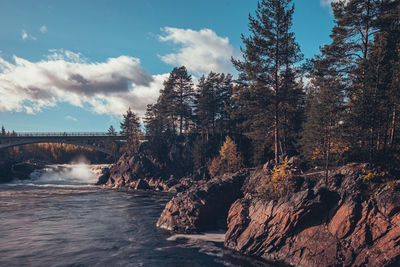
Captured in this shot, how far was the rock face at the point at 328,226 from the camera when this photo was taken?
14339mm

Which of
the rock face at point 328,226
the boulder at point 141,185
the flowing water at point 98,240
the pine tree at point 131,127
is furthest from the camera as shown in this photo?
the pine tree at point 131,127

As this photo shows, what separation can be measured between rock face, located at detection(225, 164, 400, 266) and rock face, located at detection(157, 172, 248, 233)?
4.52 m

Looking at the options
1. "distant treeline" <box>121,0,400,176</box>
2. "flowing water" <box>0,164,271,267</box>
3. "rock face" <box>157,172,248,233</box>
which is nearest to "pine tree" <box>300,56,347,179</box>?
"distant treeline" <box>121,0,400,176</box>

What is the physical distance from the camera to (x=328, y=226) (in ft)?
53.5

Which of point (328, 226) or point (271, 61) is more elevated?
point (271, 61)

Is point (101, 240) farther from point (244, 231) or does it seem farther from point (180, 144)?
point (180, 144)

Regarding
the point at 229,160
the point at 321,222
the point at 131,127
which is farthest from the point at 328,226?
the point at 131,127

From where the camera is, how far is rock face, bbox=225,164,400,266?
1434 centimetres

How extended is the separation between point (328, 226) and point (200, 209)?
11.7 metres

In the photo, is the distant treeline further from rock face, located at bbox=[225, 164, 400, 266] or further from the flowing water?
the flowing water

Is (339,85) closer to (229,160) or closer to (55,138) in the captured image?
(229,160)

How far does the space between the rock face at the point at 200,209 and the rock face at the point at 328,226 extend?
14.8ft

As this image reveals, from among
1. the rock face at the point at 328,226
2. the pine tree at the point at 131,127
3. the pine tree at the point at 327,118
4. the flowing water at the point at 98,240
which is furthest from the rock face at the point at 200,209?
the pine tree at the point at 131,127

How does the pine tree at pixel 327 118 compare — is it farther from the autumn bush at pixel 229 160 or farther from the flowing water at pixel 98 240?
the autumn bush at pixel 229 160
